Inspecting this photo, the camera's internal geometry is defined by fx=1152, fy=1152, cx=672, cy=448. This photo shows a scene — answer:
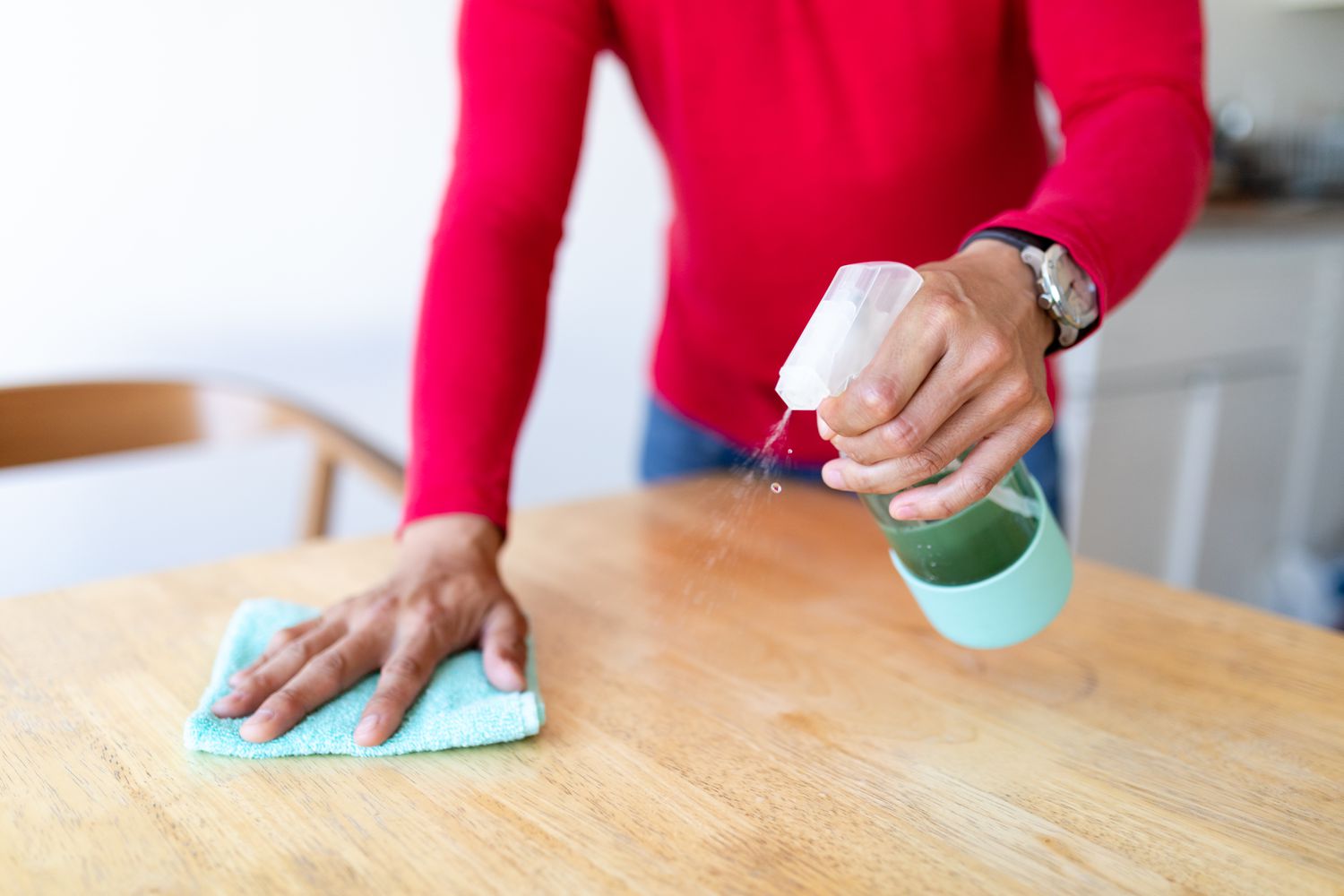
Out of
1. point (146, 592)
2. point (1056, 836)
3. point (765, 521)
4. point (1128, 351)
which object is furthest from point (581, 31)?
point (1128, 351)

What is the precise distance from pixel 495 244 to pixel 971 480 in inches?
19.1

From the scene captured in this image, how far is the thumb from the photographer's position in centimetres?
68

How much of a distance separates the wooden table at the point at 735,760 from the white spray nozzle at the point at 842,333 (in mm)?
207

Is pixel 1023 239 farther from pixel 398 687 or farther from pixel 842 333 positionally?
pixel 398 687

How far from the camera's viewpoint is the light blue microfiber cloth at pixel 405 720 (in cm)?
61

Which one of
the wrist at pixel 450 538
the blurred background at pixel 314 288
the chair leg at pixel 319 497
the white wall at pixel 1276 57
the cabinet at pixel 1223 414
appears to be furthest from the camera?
the white wall at pixel 1276 57

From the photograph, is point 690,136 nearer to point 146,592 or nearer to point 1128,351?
point 146,592

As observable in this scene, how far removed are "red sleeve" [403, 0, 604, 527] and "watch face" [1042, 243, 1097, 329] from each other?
42cm

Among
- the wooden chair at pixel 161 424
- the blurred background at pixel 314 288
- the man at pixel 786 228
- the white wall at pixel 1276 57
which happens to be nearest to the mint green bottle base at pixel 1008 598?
the man at pixel 786 228

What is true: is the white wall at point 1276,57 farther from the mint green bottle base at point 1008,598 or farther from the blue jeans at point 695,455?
the mint green bottle base at point 1008,598

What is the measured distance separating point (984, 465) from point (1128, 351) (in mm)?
1725

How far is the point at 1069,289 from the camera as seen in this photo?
0.62 metres

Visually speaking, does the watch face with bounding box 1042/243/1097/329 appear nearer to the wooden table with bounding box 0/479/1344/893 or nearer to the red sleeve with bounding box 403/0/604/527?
the wooden table with bounding box 0/479/1344/893

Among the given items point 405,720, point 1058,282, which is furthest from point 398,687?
point 1058,282
